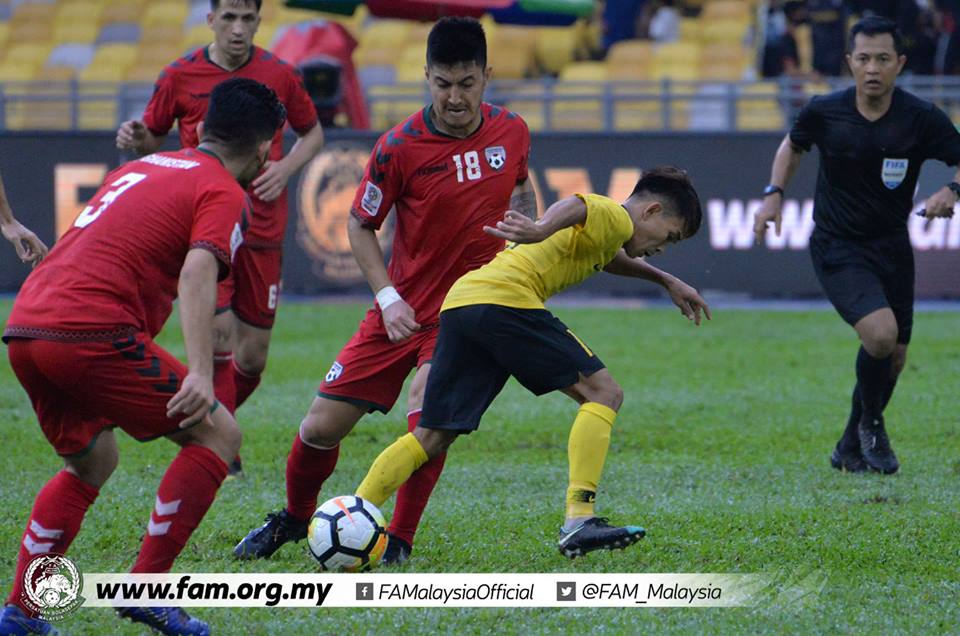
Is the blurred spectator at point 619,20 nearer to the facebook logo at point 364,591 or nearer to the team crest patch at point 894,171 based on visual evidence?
Answer: the team crest patch at point 894,171

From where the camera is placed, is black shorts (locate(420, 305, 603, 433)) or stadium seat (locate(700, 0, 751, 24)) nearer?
black shorts (locate(420, 305, 603, 433))

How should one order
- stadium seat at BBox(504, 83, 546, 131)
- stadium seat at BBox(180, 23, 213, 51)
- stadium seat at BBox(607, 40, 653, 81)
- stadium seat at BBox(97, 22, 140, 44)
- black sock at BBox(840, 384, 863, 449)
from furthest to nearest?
stadium seat at BBox(97, 22, 140, 44) → stadium seat at BBox(180, 23, 213, 51) → stadium seat at BBox(607, 40, 653, 81) → stadium seat at BBox(504, 83, 546, 131) → black sock at BBox(840, 384, 863, 449)

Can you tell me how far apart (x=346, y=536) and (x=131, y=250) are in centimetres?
135

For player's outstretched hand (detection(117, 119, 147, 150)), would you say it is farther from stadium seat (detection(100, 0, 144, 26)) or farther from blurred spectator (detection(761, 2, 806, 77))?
stadium seat (detection(100, 0, 144, 26))

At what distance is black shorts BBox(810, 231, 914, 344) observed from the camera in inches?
297

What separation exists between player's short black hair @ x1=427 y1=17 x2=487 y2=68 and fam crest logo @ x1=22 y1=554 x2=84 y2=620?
2370 millimetres

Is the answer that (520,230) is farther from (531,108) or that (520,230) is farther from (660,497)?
(531,108)

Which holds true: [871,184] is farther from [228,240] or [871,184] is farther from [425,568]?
[228,240]

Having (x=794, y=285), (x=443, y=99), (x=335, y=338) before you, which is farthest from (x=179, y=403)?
(x=794, y=285)

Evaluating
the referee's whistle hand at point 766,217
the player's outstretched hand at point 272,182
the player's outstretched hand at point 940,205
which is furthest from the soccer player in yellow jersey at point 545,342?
the player's outstretched hand at point 940,205

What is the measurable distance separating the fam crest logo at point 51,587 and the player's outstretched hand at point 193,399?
740 mm

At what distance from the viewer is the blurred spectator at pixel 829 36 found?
58.5 feet

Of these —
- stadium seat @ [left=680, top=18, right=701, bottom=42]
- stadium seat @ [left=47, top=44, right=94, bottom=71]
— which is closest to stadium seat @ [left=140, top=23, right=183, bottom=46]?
stadium seat @ [left=47, top=44, right=94, bottom=71]

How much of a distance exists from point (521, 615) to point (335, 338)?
8645 mm
